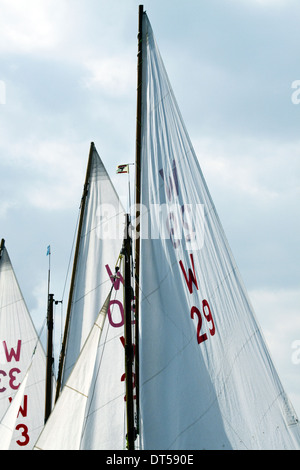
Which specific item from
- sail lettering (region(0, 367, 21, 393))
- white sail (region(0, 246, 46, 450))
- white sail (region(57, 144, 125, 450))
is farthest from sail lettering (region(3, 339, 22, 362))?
white sail (region(57, 144, 125, 450))

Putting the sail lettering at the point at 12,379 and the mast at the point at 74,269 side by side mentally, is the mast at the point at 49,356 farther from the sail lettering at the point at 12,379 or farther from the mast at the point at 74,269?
the sail lettering at the point at 12,379

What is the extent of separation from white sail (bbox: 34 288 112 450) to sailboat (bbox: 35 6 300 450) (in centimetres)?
2

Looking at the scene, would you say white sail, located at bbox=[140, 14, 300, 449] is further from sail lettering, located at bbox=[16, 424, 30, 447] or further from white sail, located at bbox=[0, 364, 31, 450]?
sail lettering, located at bbox=[16, 424, 30, 447]

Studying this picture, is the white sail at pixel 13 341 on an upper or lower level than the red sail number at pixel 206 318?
upper

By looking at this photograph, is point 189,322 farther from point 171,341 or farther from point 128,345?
point 128,345

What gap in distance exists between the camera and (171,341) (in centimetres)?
1611

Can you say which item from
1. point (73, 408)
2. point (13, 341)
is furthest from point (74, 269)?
point (73, 408)

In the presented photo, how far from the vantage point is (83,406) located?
Result: 1537 cm

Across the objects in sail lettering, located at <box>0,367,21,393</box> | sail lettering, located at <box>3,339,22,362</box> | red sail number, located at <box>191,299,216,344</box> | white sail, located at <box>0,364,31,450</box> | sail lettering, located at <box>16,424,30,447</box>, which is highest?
sail lettering, located at <box>3,339,22,362</box>

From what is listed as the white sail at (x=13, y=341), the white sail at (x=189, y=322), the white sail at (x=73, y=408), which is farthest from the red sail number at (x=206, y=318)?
the white sail at (x=13, y=341)

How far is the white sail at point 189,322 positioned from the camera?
51.8 feet

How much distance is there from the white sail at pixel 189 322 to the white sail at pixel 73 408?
1040 millimetres

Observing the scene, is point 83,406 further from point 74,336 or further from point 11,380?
point 11,380

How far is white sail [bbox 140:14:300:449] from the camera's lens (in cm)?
1580
